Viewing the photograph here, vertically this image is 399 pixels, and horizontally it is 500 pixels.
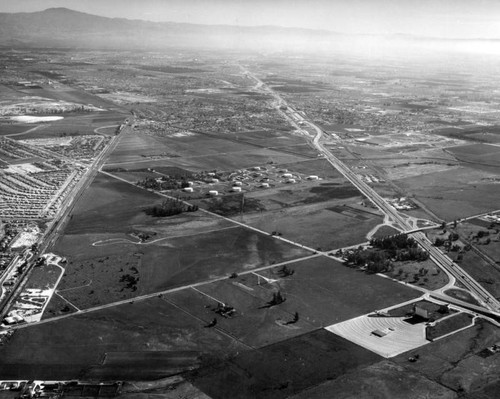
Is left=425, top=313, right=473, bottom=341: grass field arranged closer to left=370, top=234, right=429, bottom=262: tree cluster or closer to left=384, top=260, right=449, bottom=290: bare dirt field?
left=384, top=260, right=449, bottom=290: bare dirt field

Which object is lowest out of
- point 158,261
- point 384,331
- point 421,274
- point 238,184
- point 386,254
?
point 384,331

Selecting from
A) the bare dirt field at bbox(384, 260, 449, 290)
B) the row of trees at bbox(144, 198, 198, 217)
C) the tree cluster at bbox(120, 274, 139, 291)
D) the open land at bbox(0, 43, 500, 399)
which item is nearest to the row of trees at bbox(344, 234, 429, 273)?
the open land at bbox(0, 43, 500, 399)

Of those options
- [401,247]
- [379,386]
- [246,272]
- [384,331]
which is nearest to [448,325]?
[384,331]

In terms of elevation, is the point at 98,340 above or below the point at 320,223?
below

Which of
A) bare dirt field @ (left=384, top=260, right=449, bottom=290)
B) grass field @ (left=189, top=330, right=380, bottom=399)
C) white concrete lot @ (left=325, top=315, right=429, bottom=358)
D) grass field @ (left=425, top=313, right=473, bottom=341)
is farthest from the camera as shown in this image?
bare dirt field @ (left=384, top=260, right=449, bottom=290)

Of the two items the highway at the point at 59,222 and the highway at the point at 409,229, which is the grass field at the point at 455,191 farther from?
the highway at the point at 59,222

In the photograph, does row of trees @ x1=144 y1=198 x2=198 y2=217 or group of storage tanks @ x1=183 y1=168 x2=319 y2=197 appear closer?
row of trees @ x1=144 y1=198 x2=198 y2=217

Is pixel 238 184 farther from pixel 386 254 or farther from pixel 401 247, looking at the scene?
pixel 386 254

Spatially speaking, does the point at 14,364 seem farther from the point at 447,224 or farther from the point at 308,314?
the point at 447,224

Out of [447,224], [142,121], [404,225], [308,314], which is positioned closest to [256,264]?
[308,314]

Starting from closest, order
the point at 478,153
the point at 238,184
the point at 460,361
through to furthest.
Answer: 1. the point at 460,361
2. the point at 238,184
3. the point at 478,153

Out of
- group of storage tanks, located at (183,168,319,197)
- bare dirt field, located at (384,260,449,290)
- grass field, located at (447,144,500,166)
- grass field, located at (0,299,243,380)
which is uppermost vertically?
grass field, located at (447,144,500,166)
